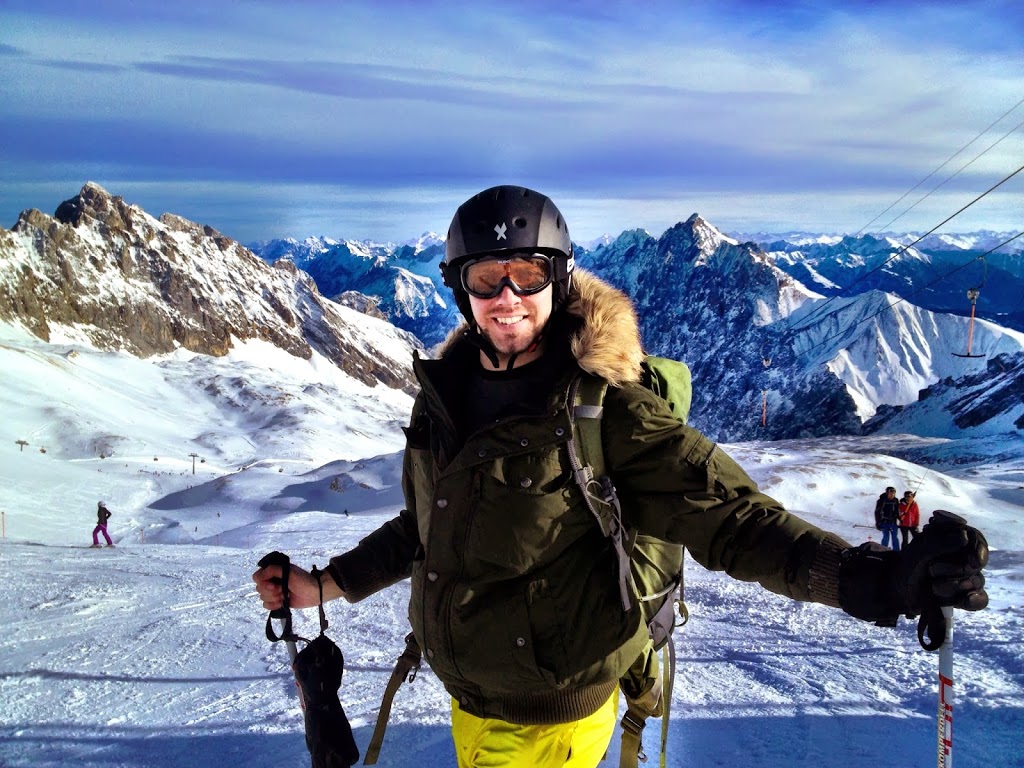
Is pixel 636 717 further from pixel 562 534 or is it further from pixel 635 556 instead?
pixel 562 534

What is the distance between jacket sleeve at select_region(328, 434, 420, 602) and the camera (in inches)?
147

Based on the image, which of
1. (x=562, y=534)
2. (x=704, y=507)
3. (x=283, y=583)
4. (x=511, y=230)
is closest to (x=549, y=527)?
(x=562, y=534)

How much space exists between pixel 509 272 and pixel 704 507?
1451 mm

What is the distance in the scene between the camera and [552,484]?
285 cm

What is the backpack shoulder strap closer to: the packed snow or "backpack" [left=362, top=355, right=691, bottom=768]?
"backpack" [left=362, top=355, right=691, bottom=768]

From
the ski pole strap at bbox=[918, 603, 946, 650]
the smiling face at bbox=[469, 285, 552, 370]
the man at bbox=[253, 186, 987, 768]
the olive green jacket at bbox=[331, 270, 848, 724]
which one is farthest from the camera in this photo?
the smiling face at bbox=[469, 285, 552, 370]

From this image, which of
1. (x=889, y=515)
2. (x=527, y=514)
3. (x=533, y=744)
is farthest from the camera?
(x=889, y=515)

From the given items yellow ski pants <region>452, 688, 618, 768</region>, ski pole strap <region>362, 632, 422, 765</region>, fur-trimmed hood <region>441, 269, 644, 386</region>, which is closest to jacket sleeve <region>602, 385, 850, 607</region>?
fur-trimmed hood <region>441, 269, 644, 386</region>

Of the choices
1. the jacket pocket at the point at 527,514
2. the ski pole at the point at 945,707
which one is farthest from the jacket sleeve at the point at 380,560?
the ski pole at the point at 945,707

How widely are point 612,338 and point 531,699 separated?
5.34ft

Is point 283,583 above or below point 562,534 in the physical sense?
below

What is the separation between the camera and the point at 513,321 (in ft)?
10.5

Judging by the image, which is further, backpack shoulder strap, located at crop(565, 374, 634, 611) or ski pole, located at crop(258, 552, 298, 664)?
ski pole, located at crop(258, 552, 298, 664)

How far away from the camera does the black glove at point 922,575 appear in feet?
7.70
